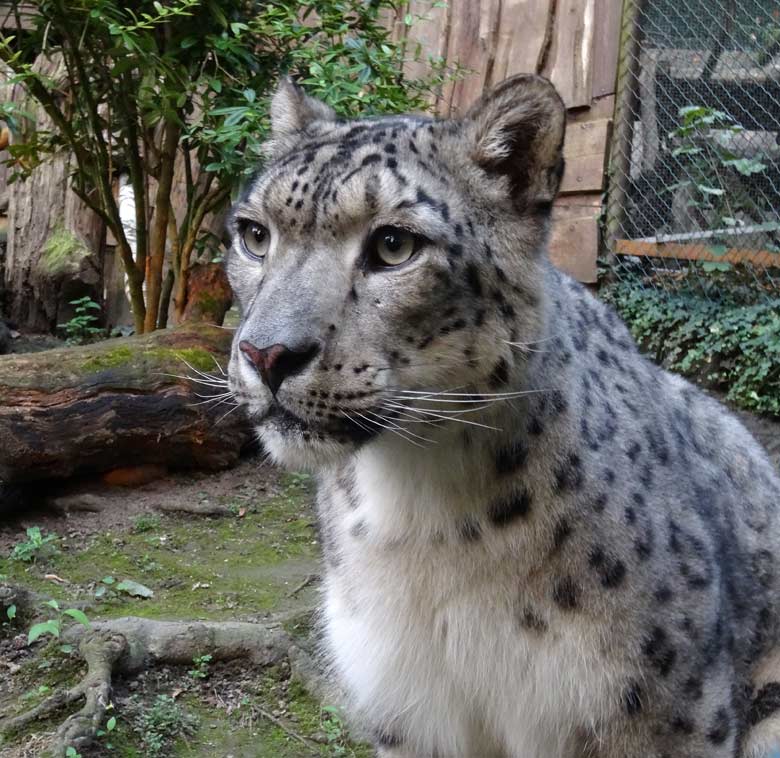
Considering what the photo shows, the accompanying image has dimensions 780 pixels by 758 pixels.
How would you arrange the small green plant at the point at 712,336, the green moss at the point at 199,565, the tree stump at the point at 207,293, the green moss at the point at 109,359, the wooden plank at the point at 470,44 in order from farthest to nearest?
the wooden plank at the point at 470,44, the tree stump at the point at 207,293, the small green plant at the point at 712,336, the green moss at the point at 109,359, the green moss at the point at 199,565

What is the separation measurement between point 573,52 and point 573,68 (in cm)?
14

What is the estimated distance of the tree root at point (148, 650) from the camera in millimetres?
3984

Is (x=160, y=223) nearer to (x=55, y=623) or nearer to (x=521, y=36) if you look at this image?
(x=521, y=36)

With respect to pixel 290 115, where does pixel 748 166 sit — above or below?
above

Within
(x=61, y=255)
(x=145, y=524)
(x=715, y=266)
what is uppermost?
(x=715, y=266)

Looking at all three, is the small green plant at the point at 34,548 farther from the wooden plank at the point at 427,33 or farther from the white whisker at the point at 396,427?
the wooden plank at the point at 427,33

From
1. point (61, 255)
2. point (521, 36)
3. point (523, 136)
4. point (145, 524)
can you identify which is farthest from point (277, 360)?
point (61, 255)

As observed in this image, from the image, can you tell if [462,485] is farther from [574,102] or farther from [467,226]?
[574,102]

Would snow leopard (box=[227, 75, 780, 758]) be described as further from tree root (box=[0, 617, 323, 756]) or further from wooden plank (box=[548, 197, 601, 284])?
wooden plank (box=[548, 197, 601, 284])

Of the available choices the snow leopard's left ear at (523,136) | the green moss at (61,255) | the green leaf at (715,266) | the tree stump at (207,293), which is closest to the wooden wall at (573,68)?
the green leaf at (715,266)

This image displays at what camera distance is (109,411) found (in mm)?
6332

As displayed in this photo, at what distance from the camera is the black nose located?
2.35 meters

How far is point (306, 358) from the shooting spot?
7.82 ft

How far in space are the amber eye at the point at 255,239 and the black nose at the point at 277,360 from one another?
0.50m
